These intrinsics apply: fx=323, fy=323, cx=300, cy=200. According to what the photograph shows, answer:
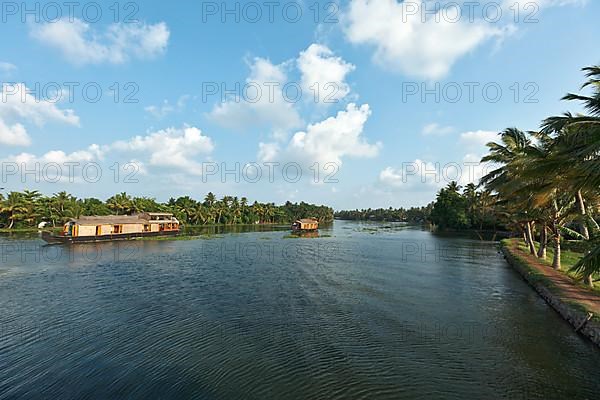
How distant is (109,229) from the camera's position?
42.3 meters

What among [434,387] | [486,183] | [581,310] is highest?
[486,183]

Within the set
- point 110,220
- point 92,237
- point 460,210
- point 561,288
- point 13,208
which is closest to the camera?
point 561,288

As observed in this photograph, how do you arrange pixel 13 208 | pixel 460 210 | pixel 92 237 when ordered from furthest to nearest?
pixel 460 210 < pixel 13 208 < pixel 92 237

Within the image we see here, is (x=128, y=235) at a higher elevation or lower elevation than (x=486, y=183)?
lower

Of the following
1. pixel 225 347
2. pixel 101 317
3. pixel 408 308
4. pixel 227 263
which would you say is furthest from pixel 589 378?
pixel 227 263

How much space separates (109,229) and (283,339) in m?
40.1

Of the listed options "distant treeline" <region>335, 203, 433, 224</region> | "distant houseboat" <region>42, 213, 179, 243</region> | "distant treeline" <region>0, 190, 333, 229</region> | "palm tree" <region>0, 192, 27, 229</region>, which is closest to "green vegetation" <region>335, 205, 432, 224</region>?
"distant treeline" <region>335, 203, 433, 224</region>

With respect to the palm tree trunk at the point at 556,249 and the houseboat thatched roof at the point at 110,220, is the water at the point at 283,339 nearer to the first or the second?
the palm tree trunk at the point at 556,249

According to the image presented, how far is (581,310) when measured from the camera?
11.5m

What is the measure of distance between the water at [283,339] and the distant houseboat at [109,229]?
18.5 m

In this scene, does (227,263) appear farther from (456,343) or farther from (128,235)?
(128,235)

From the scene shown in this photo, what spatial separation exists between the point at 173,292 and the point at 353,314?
9.26 meters

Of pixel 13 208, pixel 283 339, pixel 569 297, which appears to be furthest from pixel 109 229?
pixel 569 297

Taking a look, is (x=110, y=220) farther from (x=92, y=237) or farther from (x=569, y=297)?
(x=569, y=297)
